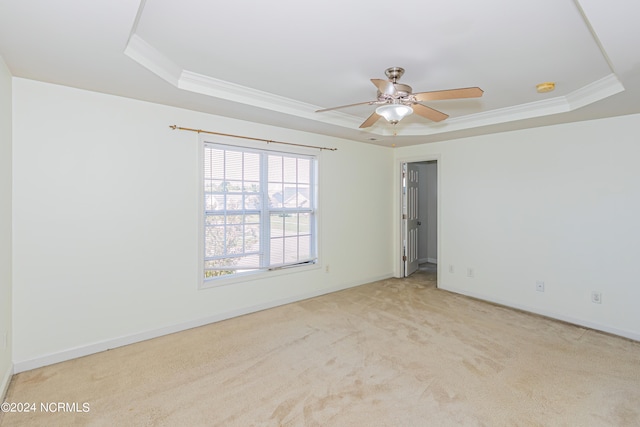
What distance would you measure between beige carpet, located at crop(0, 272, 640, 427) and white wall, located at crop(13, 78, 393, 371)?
27 cm

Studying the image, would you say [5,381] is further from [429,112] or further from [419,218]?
[419,218]

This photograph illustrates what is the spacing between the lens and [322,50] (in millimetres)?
2262

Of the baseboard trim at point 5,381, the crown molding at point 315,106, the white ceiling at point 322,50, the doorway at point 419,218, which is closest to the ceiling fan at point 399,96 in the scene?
the white ceiling at point 322,50

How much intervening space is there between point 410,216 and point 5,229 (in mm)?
5280

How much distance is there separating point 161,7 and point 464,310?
429 cm

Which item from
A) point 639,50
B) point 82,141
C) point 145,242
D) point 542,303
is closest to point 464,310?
point 542,303

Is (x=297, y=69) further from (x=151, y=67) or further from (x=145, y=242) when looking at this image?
(x=145, y=242)

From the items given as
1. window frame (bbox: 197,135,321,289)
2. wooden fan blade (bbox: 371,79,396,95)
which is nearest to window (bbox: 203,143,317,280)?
window frame (bbox: 197,135,321,289)

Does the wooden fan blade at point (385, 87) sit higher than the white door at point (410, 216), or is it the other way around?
the wooden fan blade at point (385, 87)

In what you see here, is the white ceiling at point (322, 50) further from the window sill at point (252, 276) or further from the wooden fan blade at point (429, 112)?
the window sill at point (252, 276)

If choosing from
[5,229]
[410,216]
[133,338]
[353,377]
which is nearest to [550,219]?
[410,216]

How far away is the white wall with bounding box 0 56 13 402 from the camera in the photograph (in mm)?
2188

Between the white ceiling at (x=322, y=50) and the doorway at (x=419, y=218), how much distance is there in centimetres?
238

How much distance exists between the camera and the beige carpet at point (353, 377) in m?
2.02
